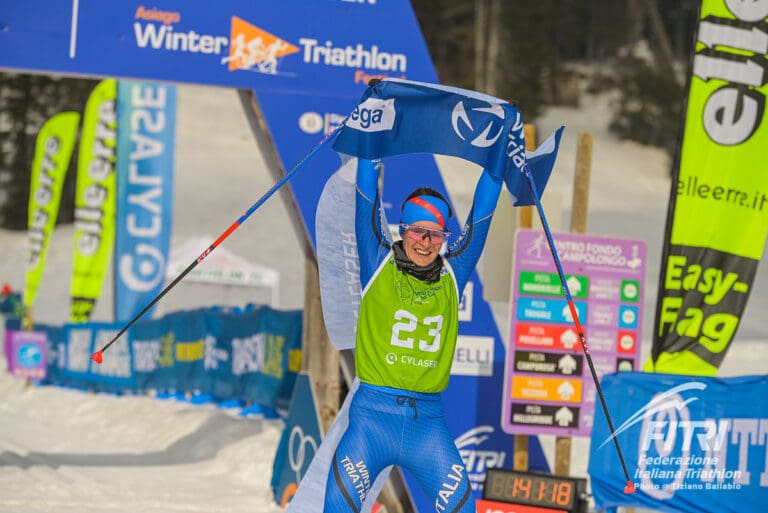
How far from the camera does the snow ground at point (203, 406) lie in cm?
959

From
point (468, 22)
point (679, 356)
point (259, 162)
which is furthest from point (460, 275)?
point (468, 22)

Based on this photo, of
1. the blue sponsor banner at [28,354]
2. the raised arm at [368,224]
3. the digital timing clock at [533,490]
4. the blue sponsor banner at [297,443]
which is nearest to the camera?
the raised arm at [368,224]

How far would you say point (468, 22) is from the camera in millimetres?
54781

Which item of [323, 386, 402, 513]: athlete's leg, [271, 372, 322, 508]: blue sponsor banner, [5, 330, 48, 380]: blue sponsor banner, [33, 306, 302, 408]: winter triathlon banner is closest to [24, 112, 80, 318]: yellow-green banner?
[5, 330, 48, 380]: blue sponsor banner

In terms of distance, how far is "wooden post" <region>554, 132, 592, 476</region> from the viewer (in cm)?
848

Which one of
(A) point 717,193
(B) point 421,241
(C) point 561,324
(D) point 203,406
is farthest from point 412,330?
(D) point 203,406

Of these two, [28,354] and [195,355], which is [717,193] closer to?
[195,355]

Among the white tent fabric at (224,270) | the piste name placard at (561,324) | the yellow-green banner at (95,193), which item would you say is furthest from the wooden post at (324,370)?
the white tent fabric at (224,270)

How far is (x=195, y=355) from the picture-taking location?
17.4 m

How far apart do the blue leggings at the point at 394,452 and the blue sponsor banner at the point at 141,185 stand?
13.2m

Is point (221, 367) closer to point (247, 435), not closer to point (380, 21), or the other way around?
point (247, 435)

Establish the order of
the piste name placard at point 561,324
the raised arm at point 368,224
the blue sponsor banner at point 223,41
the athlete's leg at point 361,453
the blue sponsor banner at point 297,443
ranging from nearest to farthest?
the athlete's leg at point 361,453 → the raised arm at point 368,224 → the blue sponsor banner at point 223,41 → the piste name placard at point 561,324 → the blue sponsor banner at point 297,443

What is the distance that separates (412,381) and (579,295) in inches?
135

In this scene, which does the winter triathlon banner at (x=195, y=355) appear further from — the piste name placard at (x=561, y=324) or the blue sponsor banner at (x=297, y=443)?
the piste name placard at (x=561, y=324)
